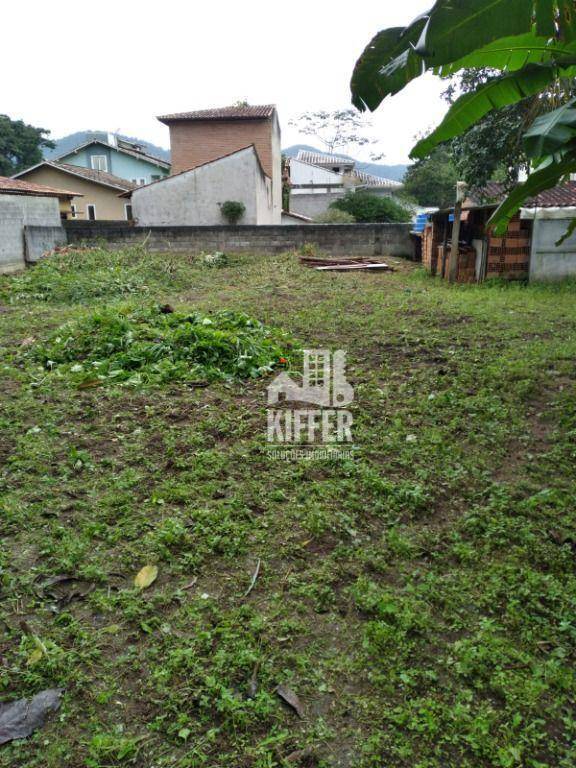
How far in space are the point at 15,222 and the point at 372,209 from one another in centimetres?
1732

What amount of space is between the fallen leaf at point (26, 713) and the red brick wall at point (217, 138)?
21.6m

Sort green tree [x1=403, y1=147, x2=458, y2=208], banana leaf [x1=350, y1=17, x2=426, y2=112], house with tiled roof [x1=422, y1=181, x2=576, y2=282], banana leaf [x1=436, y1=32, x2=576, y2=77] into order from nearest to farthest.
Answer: banana leaf [x1=350, y1=17, x2=426, y2=112], banana leaf [x1=436, y1=32, x2=576, y2=77], house with tiled roof [x1=422, y1=181, x2=576, y2=282], green tree [x1=403, y1=147, x2=458, y2=208]

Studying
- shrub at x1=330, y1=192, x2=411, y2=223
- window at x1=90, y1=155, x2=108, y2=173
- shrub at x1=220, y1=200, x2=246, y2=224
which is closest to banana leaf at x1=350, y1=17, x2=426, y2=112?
shrub at x1=220, y1=200, x2=246, y2=224

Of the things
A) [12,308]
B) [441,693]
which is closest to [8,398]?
[441,693]

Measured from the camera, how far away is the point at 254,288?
406 inches

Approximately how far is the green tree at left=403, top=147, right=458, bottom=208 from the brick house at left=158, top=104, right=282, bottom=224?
15.5 m

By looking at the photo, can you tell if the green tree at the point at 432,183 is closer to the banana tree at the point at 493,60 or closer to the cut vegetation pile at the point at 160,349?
the cut vegetation pile at the point at 160,349

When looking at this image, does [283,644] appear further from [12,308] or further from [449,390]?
[12,308]

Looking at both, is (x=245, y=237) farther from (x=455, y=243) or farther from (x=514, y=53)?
(x=514, y=53)

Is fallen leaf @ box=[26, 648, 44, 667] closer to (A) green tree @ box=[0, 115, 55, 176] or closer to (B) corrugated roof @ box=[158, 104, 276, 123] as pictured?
(B) corrugated roof @ box=[158, 104, 276, 123]

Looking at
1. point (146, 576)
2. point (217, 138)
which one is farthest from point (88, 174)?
point (146, 576)

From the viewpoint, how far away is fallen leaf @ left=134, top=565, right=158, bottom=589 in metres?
2.51

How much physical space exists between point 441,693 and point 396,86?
9.37 ft

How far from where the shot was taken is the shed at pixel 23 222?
12.4 meters
